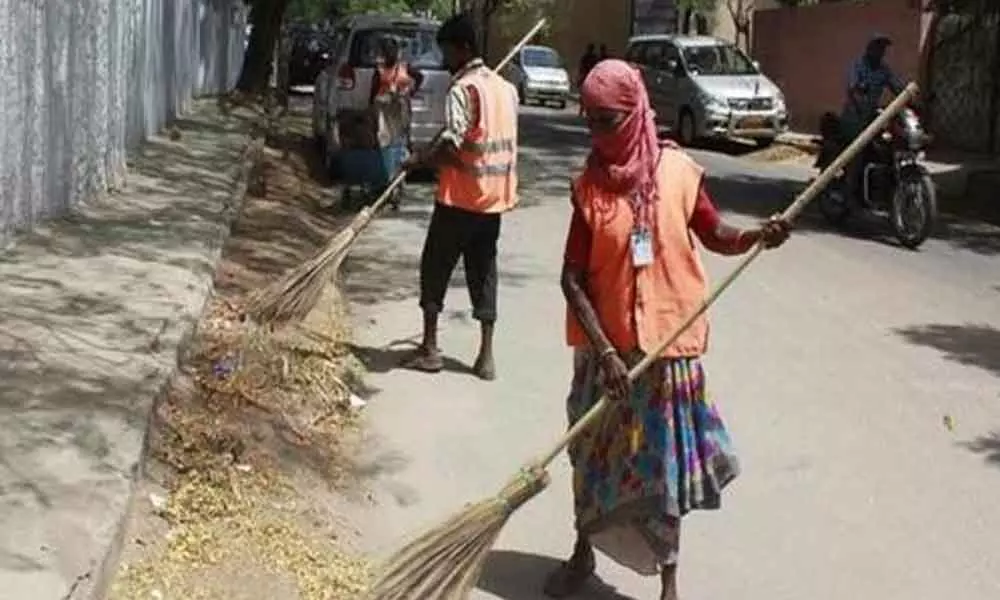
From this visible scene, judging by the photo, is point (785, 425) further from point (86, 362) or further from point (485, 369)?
point (86, 362)

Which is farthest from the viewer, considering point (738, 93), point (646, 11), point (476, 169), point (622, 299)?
point (646, 11)

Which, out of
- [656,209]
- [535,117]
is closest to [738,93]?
[535,117]

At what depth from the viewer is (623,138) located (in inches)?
169

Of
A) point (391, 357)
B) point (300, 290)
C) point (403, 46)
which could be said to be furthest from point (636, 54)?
point (300, 290)

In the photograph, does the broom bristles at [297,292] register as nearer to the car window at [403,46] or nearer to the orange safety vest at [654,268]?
the orange safety vest at [654,268]

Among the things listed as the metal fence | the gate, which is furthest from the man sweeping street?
the gate

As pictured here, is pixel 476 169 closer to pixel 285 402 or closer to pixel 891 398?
pixel 285 402

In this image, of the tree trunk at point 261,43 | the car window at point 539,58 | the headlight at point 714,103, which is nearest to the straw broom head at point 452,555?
the headlight at point 714,103

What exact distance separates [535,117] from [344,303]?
23.1 m

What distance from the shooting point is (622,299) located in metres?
4.40

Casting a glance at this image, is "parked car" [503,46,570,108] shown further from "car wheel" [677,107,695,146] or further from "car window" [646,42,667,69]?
"car wheel" [677,107,695,146]

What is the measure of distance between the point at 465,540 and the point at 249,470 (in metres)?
1.59

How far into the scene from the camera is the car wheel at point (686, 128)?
2388 cm

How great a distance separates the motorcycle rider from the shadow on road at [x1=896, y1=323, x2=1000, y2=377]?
4.07m
